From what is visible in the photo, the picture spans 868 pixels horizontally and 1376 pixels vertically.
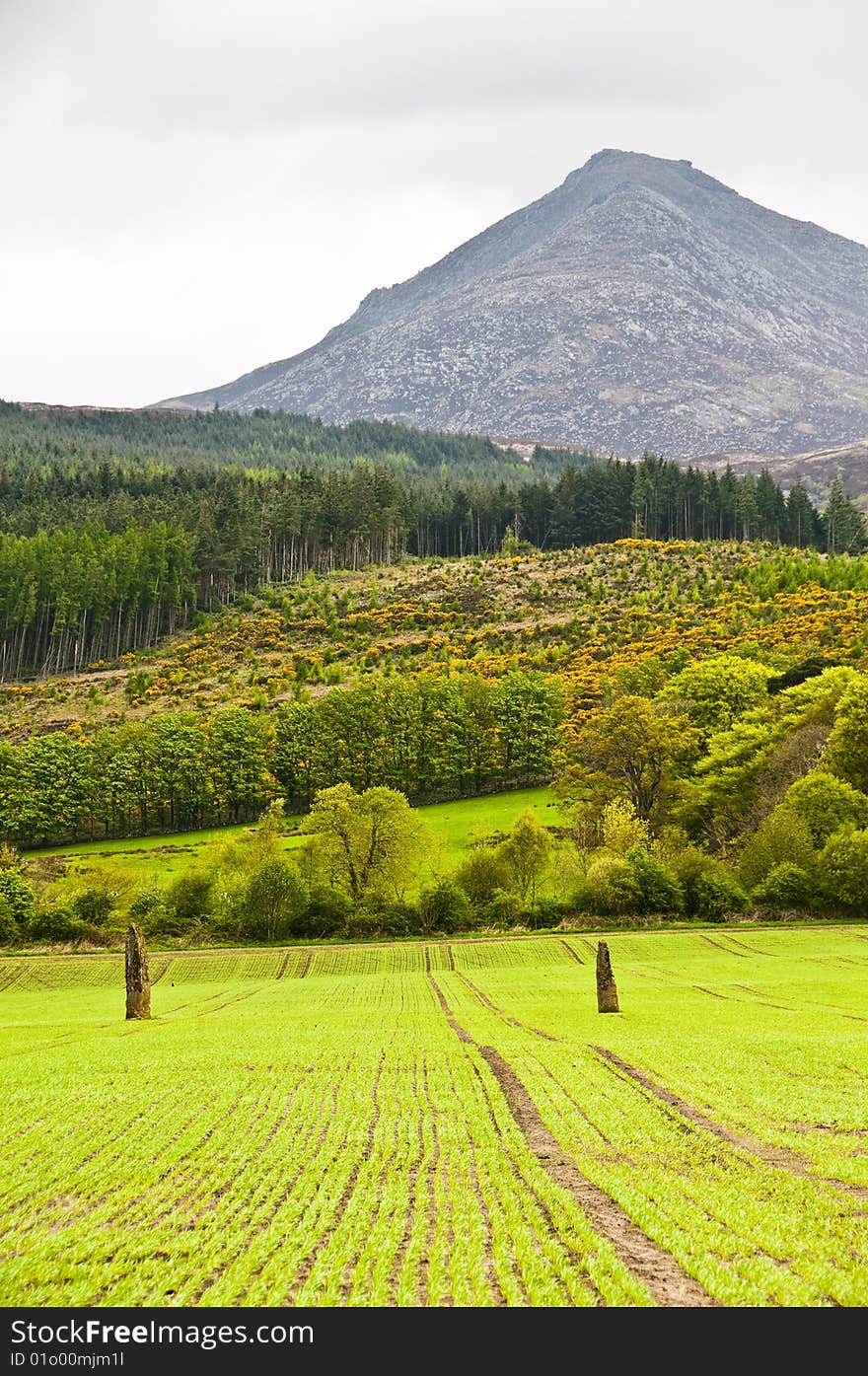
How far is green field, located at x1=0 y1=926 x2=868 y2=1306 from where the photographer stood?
1004cm

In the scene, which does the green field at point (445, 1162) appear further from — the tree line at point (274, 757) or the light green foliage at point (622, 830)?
the tree line at point (274, 757)

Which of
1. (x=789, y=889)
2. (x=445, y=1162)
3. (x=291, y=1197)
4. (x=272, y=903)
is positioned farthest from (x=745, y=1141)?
(x=272, y=903)

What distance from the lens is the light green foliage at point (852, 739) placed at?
7581 cm

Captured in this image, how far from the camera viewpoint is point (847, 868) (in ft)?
211

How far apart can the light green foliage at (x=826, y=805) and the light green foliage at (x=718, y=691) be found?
29166 millimetres

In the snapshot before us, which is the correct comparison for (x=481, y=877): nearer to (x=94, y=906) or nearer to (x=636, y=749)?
(x=636, y=749)

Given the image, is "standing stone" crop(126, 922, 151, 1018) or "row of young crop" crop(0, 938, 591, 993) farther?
"row of young crop" crop(0, 938, 591, 993)

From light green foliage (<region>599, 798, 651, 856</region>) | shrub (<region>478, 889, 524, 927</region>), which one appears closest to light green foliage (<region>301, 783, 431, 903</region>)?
shrub (<region>478, 889, 524, 927</region>)

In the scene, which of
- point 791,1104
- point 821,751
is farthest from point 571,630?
point 791,1104

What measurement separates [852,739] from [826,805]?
8.73 meters

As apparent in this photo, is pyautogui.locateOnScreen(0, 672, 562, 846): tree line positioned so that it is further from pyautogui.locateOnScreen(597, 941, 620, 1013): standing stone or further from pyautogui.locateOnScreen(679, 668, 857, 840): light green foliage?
pyautogui.locateOnScreen(597, 941, 620, 1013): standing stone

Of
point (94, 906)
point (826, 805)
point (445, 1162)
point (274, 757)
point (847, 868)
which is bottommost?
point (94, 906)

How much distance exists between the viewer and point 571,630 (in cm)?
15688

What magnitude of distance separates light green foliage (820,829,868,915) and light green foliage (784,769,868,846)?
13.3 ft
